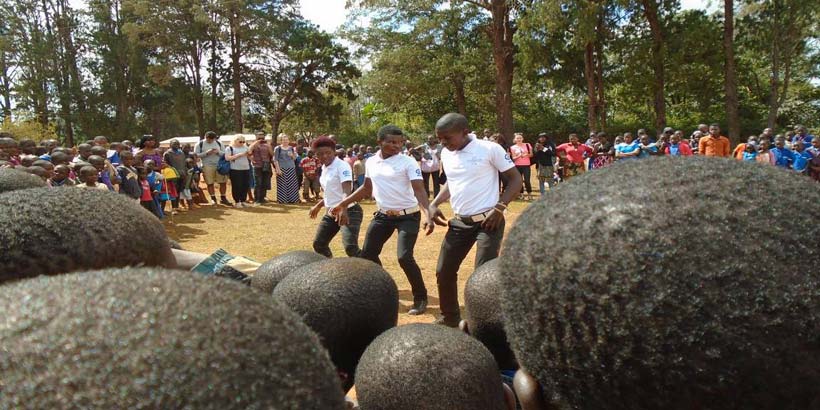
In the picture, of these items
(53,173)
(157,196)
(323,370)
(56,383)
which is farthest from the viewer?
(157,196)

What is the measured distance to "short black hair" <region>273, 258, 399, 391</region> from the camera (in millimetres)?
3328

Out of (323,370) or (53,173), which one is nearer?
(323,370)

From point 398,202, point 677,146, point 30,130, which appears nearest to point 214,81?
point 30,130

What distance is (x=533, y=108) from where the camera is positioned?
37188 millimetres

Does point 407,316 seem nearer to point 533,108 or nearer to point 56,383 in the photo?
point 56,383

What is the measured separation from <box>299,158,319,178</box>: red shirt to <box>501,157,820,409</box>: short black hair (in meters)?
14.6

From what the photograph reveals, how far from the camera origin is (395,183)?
18.6 ft

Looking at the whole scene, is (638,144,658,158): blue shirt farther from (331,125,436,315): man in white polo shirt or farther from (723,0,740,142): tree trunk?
(331,125,436,315): man in white polo shirt

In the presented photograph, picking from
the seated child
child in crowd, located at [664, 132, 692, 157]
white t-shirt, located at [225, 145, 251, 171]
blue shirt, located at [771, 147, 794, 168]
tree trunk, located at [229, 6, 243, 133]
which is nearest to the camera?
the seated child

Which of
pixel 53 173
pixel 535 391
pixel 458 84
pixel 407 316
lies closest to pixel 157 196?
pixel 53 173

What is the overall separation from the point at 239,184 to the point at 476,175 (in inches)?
423

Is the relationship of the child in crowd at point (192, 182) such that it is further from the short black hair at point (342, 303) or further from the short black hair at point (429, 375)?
the short black hair at point (429, 375)

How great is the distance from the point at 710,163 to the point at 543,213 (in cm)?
45

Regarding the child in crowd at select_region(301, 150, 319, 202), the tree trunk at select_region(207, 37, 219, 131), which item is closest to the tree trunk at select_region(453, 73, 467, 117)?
the tree trunk at select_region(207, 37, 219, 131)
